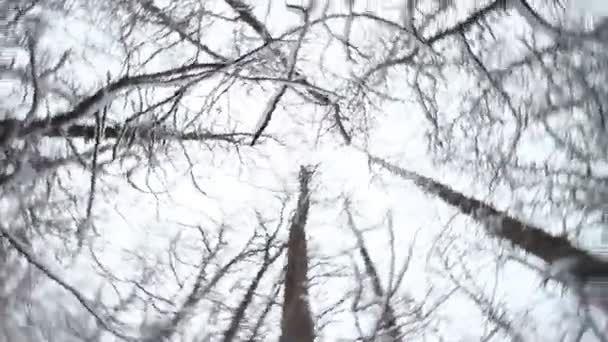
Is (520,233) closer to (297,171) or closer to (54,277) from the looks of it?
(297,171)

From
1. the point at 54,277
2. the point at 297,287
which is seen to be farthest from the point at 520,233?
the point at 54,277

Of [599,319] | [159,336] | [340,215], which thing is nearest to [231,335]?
[159,336]

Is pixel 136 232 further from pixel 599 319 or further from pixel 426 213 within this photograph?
pixel 599 319

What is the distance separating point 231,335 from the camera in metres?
0.91

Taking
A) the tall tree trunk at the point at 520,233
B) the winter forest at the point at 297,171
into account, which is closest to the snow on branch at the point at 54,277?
the winter forest at the point at 297,171

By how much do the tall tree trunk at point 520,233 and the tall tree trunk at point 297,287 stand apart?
0.12 metres

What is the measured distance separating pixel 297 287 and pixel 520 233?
0.28 m

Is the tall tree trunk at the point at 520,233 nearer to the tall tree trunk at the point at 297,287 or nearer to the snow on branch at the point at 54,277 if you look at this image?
the tall tree trunk at the point at 297,287

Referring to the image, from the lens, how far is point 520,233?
0.93 metres

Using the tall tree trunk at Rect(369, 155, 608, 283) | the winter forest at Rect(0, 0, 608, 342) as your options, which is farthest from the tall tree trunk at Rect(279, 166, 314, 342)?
the tall tree trunk at Rect(369, 155, 608, 283)

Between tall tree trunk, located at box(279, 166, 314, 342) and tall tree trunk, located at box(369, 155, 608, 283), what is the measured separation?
117 millimetres

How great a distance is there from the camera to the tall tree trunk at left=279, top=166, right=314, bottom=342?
903 millimetres

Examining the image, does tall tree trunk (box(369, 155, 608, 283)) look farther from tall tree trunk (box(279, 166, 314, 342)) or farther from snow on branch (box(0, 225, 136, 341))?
snow on branch (box(0, 225, 136, 341))

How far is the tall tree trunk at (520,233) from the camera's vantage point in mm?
918
